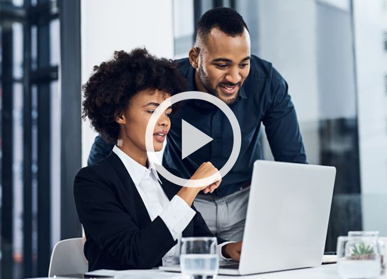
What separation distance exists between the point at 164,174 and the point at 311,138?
1.58 m

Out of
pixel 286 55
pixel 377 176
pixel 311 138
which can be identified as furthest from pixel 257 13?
pixel 377 176

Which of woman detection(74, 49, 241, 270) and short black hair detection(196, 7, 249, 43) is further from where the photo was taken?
short black hair detection(196, 7, 249, 43)

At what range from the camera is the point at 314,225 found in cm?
149

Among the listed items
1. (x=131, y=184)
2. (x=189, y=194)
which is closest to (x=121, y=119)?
(x=131, y=184)

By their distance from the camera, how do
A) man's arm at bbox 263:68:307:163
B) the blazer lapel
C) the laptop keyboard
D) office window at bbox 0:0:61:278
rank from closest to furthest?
the laptop keyboard → the blazer lapel → man's arm at bbox 263:68:307:163 → office window at bbox 0:0:61:278

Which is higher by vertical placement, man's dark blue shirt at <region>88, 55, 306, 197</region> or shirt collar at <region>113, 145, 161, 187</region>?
man's dark blue shirt at <region>88, 55, 306, 197</region>

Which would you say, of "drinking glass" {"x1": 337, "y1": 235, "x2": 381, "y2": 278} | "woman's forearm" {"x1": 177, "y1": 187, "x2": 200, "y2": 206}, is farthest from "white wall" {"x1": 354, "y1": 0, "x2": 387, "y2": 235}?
"drinking glass" {"x1": 337, "y1": 235, "x2": 381, "y2": 278}

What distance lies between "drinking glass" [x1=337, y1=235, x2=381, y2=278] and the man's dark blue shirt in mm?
1044

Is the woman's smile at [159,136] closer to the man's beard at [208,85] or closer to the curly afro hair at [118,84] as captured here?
the curly afro hair at [118,84]

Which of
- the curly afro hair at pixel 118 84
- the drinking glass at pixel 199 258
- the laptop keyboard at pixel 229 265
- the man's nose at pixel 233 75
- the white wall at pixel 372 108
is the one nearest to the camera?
the drinking glass at pixel 199 258

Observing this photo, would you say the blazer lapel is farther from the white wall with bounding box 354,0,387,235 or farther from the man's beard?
the white wall with bounding box 354,0,387,235

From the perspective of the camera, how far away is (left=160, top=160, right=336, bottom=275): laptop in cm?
129

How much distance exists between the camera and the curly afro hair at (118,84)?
5.91ft

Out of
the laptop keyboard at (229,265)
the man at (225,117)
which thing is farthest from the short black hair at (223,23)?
the laptop keyboard at (229,265)
